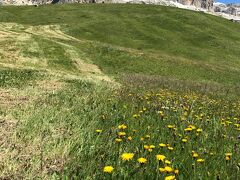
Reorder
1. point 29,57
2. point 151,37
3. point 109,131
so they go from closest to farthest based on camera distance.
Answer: point 109,131 < point 29,57 < point 151,37

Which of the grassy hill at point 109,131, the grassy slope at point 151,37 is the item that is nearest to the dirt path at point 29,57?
the grassy hill at point 109,131

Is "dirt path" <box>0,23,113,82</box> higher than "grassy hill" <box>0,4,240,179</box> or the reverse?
the reverse

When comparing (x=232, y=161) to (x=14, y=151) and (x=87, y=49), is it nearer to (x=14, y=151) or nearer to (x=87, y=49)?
(x=14, y=151)

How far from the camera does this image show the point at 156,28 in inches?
3386

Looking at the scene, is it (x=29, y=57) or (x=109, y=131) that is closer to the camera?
(x=109, y=131)

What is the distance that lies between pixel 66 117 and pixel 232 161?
4.81 metres

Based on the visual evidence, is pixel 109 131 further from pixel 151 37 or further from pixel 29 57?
pixel 151 37

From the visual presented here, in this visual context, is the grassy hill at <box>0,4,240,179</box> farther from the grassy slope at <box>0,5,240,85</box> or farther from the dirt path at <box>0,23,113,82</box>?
the grassy slope at <box>0,5,240,85</box>

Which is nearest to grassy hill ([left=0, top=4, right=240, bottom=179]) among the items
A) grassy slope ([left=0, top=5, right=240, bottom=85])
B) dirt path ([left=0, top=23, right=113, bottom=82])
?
dirt path ([left=0, top=23, right=113, bottom=82])

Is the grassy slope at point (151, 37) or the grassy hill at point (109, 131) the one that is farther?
the grassy slope at point (151, 37)

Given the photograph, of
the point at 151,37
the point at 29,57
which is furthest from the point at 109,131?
the point at 151,37

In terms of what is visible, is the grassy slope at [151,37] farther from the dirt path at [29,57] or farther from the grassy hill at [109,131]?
the grassy hill at [109,131]

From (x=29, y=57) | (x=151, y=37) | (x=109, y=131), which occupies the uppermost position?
(x=109, y=131)

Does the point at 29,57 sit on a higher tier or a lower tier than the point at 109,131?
lower
